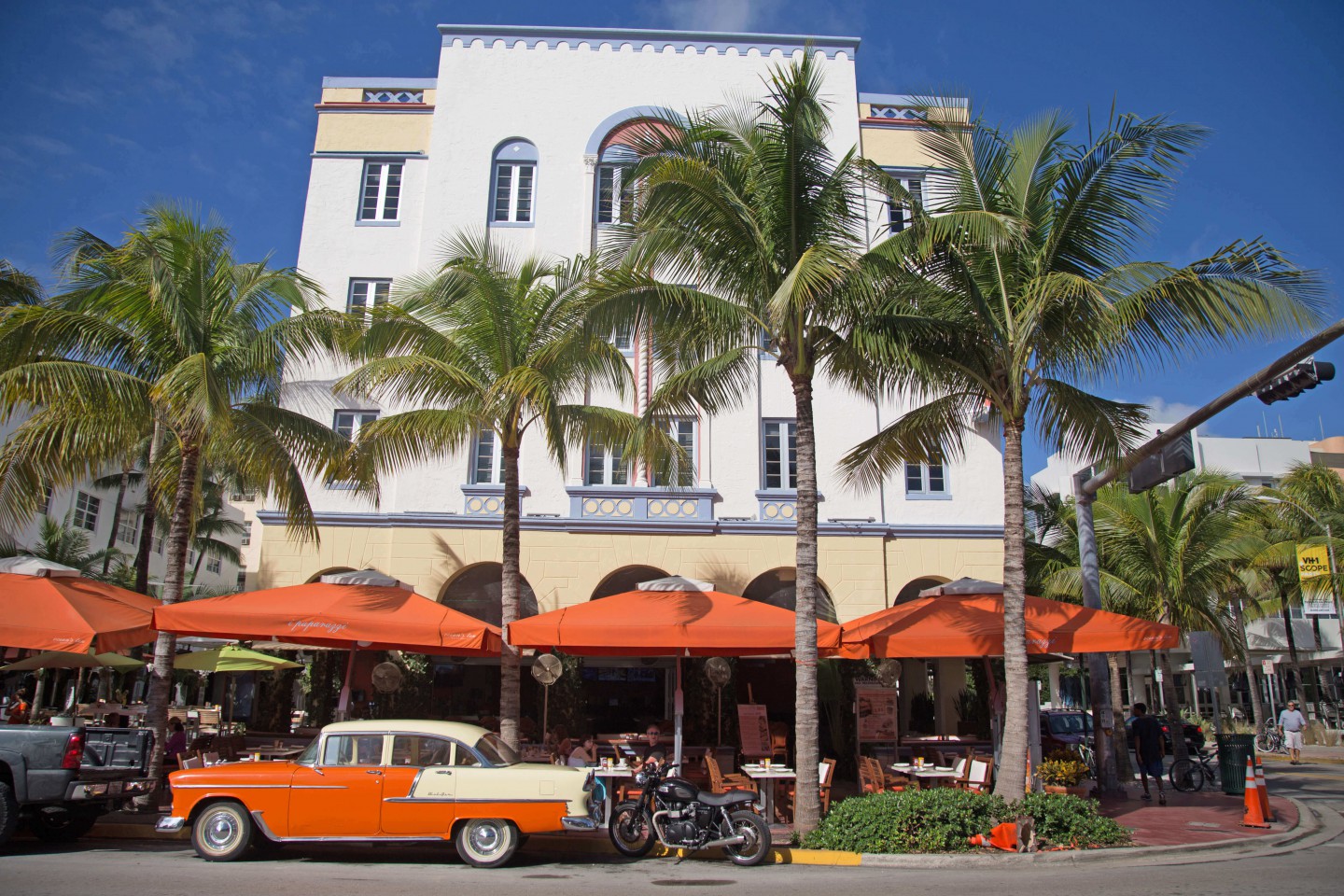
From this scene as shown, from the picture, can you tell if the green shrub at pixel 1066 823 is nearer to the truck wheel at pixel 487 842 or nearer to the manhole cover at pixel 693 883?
the manhole cover at pixel 693 883

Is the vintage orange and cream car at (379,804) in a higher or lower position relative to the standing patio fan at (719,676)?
lower

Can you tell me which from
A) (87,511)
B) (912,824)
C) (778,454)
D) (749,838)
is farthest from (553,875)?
(87,511)

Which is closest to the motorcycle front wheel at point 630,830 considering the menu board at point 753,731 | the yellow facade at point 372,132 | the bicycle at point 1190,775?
the menu board at point 753,731

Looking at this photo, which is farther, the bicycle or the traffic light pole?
the bicycle

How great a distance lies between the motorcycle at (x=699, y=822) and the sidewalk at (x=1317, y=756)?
2635 centimetres

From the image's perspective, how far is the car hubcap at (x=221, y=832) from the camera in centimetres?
996

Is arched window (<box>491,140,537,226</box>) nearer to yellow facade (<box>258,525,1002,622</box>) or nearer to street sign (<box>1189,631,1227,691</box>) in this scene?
yellow facade (<box>258,525,1002,622</box>)

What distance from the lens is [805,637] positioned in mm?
11797

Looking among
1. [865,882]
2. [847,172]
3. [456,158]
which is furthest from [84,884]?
[456,158]

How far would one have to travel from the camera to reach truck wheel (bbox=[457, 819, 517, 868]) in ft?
32.8

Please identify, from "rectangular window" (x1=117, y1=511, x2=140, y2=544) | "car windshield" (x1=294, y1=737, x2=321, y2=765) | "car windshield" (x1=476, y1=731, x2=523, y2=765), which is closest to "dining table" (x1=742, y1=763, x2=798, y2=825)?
"car windshield" (x1=476, y1=731, x2=523, y2=765)

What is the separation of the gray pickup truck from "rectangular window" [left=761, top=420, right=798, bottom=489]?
13627 mm

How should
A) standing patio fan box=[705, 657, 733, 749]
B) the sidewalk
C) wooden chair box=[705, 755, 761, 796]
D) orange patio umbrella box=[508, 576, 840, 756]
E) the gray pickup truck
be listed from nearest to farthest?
the gray pickup truck, wooden chair box=[705, 755, 761, 796], orange patio umbrella box=[508, 576, 840, 756], standing patio fan box=[705, 657, 733, 749], the sidewalk

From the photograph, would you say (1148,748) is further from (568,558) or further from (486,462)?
(486,462)
